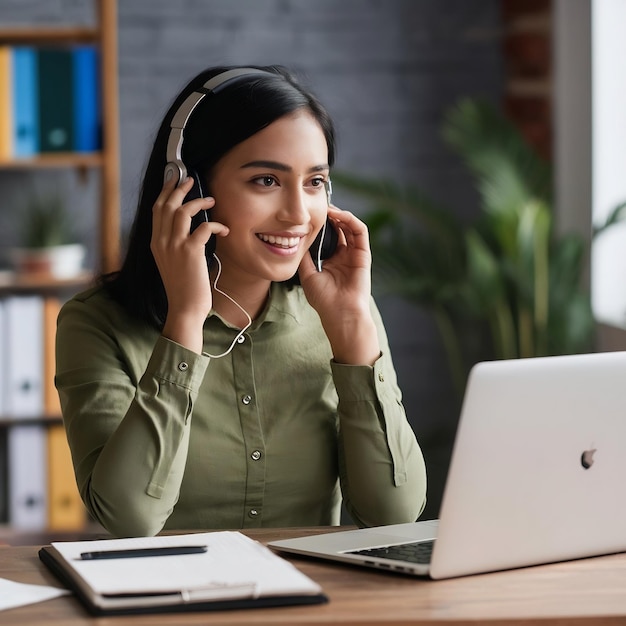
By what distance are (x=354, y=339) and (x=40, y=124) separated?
1886 millimetres

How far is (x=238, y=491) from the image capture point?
5.57 feet

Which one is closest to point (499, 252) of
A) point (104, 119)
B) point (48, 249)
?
point (104, 119)

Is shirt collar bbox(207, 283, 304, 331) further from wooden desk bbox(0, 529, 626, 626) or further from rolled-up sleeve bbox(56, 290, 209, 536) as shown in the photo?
wooden desk bbox(0, 529, 626, 626)

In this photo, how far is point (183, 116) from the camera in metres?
Result: 1.67

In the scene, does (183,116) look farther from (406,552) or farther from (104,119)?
(104,119)

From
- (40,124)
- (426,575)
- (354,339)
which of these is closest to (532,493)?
(426,575)

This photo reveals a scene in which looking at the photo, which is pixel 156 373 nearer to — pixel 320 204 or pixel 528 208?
pixel 320 204

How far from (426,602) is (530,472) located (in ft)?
0.61

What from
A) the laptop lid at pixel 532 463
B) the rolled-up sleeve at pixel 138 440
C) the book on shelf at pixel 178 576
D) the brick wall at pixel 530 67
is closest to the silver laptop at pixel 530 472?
the laptop lid at pixel 532 463

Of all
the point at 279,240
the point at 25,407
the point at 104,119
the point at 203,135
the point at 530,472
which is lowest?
the point at 25,407

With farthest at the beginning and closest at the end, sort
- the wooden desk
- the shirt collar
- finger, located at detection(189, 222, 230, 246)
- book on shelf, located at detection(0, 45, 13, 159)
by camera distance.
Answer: book on shelf, located at detection(0, 45, 13, 159), the shirt collar, finger, located at detection(189, 222, 230, 246), the wooden desk

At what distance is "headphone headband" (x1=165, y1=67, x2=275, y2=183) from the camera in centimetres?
167

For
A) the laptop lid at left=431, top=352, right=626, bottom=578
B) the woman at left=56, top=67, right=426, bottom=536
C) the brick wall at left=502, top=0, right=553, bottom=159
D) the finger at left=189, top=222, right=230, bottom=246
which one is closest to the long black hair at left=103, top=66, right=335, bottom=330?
the woman at left=56, top=67, right=426, bottom=536

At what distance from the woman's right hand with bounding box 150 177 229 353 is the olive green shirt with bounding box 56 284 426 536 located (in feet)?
0.14
